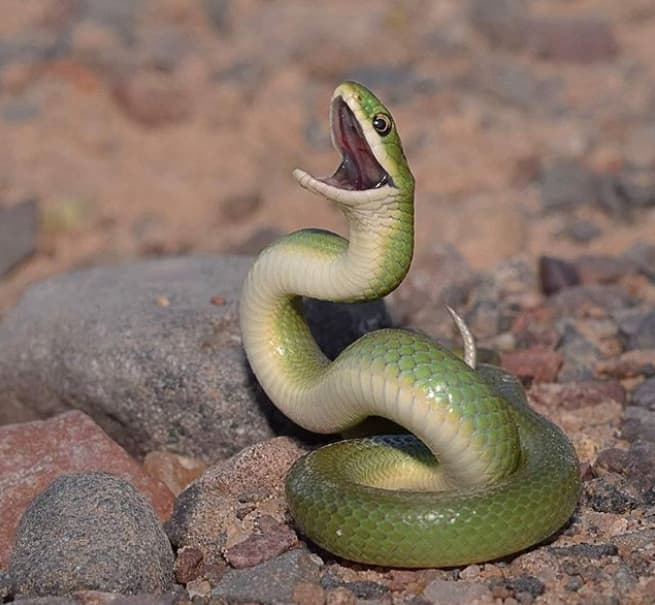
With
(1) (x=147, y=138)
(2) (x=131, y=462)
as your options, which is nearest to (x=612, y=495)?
(2) (x=131, y=462)

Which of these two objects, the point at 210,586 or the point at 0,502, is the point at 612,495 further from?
the point at 0,502

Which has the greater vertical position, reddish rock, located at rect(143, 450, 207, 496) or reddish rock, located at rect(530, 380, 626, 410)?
reddish rock, located at rect(530, 380, 626, 410)

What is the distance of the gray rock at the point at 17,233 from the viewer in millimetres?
8070

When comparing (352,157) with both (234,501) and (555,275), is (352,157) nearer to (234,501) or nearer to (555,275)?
(234,501)

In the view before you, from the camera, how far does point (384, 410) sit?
4.10m

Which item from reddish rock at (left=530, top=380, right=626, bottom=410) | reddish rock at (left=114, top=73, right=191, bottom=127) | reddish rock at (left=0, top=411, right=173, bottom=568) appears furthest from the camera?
reddish rock at (left=114, top=73, right=191, bottom=127)

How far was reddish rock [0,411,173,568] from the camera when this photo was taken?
15.4ft

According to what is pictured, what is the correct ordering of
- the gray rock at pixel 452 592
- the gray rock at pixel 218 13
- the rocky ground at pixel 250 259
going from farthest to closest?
the gray rock at pixel 218 13 < the rocky ground at pixel 250 259 < the gray rock at pixel 452 592

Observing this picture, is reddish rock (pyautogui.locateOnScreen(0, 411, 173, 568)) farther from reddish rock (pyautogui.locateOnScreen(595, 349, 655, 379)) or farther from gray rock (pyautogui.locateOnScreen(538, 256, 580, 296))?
gray rock (pyautogui.locateOnScreen(538, 256, 580, 296))

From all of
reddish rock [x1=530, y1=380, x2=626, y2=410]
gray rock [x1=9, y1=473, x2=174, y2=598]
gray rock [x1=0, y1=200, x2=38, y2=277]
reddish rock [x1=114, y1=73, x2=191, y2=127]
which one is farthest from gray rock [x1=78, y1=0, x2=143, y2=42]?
gray rock [x1=9, y1=473, x2=174, y2=598]

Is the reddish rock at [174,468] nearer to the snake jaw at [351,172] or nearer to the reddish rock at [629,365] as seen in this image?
the snake jaw at [351,172]

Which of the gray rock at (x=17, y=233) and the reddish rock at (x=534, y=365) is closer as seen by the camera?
the reddish rock at (x=534, y=365)

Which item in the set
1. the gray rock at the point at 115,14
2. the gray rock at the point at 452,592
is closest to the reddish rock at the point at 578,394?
the gray rock at the point at 452,592

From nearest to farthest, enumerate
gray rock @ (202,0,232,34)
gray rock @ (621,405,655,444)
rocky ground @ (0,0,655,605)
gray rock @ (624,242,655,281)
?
rocky ground @ (0,0,655,605) < gray rock @ (621,405,655,444) < gray rock @ (624,242,655,281) < gray rock @ (202,0,232,34)
